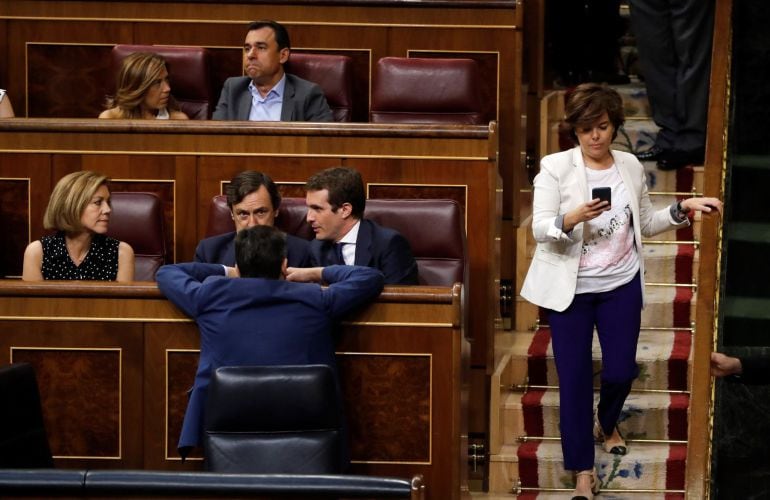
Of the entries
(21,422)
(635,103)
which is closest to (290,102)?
(635,103)

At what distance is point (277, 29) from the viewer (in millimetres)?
4082

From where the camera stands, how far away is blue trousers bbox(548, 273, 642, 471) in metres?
3.20

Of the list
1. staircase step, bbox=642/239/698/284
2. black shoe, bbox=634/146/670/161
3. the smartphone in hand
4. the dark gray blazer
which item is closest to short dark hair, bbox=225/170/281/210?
the smartphone in hand

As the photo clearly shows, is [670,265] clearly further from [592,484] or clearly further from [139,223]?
[139,223]

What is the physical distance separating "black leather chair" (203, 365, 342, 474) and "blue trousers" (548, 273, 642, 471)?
78 centimetres

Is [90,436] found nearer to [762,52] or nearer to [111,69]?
[111,69]

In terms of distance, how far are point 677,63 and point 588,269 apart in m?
1.46

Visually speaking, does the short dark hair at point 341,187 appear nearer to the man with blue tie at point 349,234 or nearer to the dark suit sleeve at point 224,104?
the man with blue tie at point 349,234

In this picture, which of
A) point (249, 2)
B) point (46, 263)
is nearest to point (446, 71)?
point (249, 2)

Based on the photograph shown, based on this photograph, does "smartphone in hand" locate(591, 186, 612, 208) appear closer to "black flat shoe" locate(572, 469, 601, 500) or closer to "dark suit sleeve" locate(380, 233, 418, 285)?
"dark suit sleeve" locate(380, 233, 418, 285)

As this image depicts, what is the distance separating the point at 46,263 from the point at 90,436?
548 mm

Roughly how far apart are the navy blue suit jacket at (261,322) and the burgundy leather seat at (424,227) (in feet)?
1.81

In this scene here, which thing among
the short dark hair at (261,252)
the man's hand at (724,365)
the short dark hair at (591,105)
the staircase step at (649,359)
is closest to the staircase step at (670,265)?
the staircase step at (649,359)

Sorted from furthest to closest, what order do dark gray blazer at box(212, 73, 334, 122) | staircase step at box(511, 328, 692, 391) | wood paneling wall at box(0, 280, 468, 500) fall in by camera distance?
1. dark gray blazer at box(212, 73, 334, 122)
2. staircase step at box(511, 328, 692, 391)
3. wood paneling wall at box(0, 280, 468, 500)
